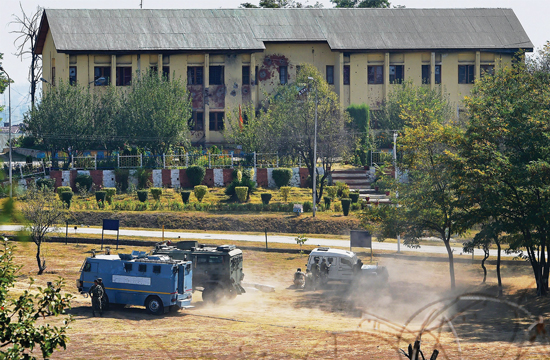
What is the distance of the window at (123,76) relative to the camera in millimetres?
60281

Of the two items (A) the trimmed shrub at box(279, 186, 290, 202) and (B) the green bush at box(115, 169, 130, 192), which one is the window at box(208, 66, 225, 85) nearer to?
(B) the green bush at box(115, 169, 130, 192)

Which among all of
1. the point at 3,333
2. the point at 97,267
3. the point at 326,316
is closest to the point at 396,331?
the point at 326,316

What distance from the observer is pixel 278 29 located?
62906 millimetres

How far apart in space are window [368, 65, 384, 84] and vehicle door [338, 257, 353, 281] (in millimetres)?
39396

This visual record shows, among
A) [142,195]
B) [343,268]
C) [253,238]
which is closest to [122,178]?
[142,195]

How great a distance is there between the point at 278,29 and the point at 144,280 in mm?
45393

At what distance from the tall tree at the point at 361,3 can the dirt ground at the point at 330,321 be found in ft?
200

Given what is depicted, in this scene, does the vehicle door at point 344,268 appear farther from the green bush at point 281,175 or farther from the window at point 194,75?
the window at point 194,75

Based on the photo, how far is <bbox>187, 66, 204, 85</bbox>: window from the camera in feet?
200

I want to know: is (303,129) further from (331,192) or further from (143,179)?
(143,179)

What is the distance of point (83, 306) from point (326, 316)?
816 cm

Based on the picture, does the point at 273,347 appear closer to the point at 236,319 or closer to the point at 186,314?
the point at 236,319

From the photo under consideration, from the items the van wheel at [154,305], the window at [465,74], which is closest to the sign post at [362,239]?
the van wheel at [154,305]

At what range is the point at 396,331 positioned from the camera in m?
19.6
